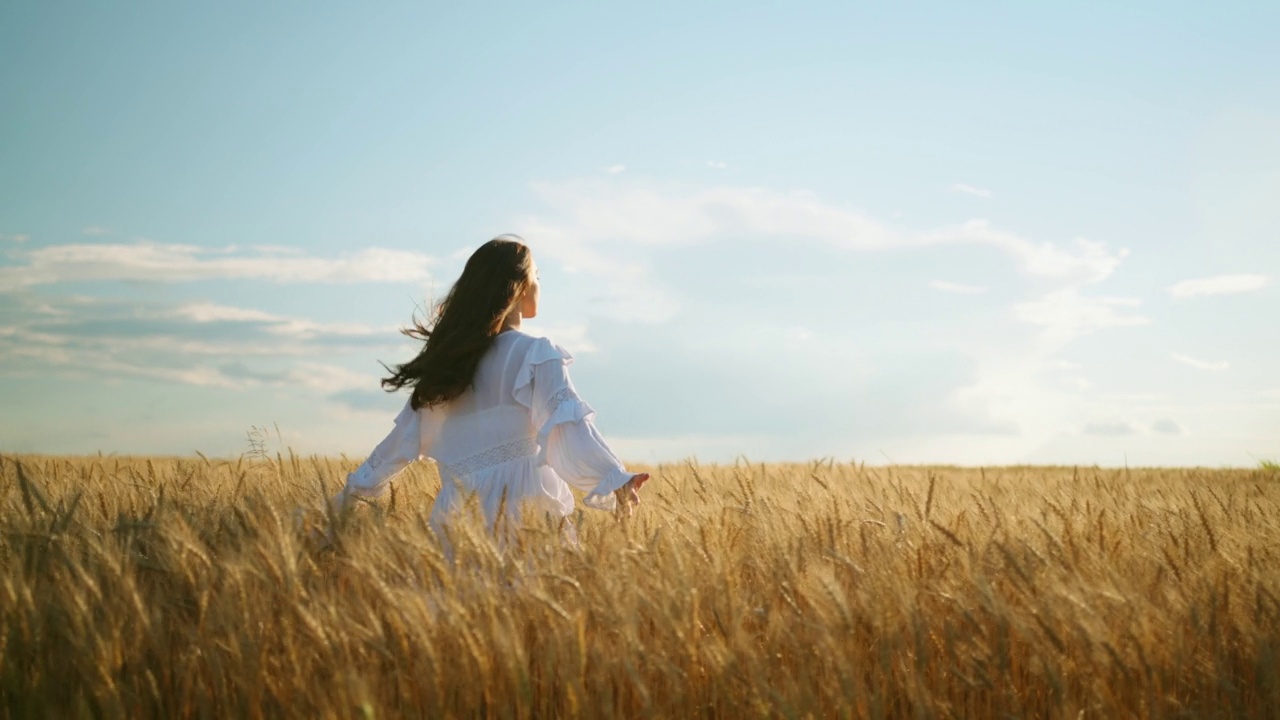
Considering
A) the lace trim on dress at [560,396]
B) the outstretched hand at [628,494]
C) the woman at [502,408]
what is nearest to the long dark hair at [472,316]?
the woman at [502,408]

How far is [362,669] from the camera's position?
7.39 feet

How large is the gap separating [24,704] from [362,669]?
80cm

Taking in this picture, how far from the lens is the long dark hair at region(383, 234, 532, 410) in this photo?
12.0 feet

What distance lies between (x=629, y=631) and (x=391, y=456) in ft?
7.33

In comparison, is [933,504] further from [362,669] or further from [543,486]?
[362,669]

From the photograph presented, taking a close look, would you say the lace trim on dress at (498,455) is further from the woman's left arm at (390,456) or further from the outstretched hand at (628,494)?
the outstretched hand at (628,494)

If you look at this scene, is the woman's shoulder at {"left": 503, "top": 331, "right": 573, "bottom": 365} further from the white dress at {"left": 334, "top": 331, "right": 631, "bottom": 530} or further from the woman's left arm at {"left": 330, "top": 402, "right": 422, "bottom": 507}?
the woman's left arm at {"left": 330, "top": 402, "right": 422, "bottom": 507}

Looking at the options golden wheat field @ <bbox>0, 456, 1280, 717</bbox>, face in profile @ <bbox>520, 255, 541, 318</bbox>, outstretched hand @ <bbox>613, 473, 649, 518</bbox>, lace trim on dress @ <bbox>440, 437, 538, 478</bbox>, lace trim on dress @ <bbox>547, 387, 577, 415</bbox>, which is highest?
face in profile @ <bbox>520, 255, 541, 318</bbox>

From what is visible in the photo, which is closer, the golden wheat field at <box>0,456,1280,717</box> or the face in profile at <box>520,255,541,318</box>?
the golden wheat field at <box>0,456,1280,717</box>

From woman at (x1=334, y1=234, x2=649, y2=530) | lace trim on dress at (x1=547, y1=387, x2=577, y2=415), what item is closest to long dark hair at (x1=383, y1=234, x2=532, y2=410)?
woman at (x1=334, y1=234, x2=649, y2=530)

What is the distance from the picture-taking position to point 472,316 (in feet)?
12.1

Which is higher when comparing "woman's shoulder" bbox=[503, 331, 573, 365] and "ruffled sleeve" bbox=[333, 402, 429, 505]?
"woman's shoulder" bbox=[503, 331, 573, 365]

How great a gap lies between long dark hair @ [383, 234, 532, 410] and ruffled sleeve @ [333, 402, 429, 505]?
0.78 ft

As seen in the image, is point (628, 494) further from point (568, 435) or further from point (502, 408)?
point (502, 408)
